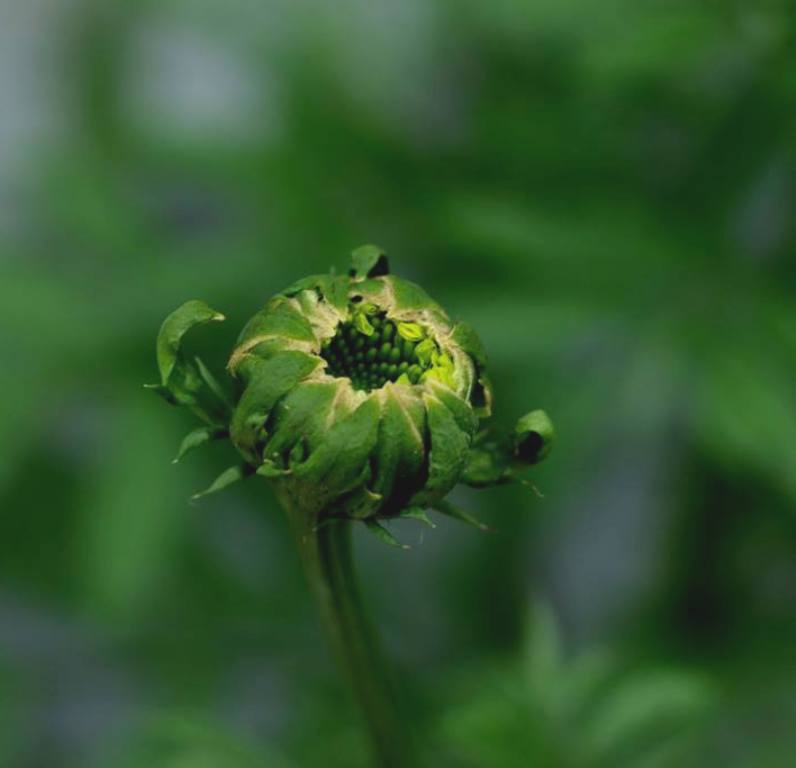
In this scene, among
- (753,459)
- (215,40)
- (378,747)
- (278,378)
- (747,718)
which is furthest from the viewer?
(215,40)

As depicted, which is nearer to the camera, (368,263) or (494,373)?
(368,263)

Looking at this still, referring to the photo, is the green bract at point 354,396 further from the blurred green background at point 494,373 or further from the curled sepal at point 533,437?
the blurred green background at point 494,373

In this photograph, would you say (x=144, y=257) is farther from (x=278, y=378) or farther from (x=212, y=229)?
(x=278, y=378)

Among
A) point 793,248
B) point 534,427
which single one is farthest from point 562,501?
point 534,427

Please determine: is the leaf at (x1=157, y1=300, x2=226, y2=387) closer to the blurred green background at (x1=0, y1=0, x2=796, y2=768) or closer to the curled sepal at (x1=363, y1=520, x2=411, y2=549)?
the curled sepal at (x1=363, y1=520, x2=411, y2=549)

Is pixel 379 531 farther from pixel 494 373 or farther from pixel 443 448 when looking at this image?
pixel 494 373

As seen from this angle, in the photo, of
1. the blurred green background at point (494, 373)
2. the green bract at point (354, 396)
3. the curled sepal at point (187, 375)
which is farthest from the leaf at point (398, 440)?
the blurred green background at point (494, 373)

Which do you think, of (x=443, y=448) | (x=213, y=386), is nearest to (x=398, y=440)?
(x=443, y=448)

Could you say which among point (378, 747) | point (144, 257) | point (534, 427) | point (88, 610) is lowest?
point (88, 610)
